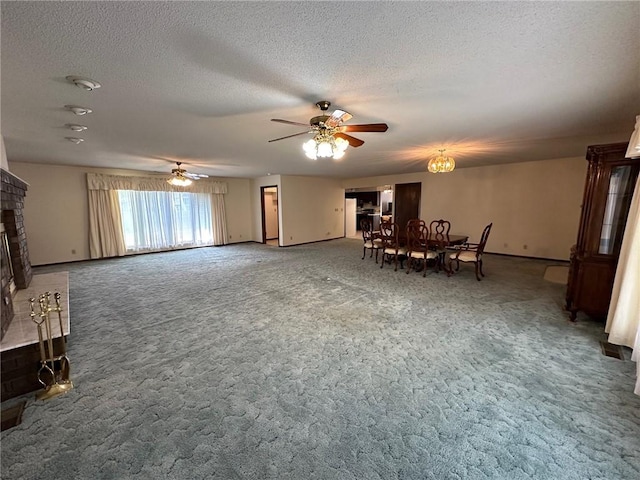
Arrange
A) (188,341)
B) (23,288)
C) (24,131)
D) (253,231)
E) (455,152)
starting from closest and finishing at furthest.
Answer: (188,341), (24,131), (23,288), (455,152), (253,231)

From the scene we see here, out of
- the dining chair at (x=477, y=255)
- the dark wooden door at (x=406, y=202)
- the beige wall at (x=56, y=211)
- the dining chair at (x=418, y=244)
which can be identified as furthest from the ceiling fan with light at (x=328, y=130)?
the beige wall at (x=56, y=211)

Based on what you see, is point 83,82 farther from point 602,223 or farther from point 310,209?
point 310,209

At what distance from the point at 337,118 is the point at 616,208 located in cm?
311

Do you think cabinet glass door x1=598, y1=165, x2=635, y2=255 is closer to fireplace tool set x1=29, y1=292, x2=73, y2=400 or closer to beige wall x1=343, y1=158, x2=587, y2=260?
beige wall x1=343, y1=158, x2=587, y2=260

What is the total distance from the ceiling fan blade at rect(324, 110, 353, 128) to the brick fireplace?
308 centimetres

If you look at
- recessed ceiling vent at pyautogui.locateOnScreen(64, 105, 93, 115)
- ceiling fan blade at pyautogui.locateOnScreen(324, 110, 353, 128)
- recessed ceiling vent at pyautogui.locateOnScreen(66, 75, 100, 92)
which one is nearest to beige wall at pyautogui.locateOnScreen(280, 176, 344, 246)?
recessed ceiling vent at pyautogui.locateOnScreen(64, 105, 93, 115)

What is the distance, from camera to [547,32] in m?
1.42

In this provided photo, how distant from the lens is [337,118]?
7.26 feet

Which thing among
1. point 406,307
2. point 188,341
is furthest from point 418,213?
point 188,341

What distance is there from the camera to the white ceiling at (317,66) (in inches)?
50.2

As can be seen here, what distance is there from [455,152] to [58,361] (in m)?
5.99

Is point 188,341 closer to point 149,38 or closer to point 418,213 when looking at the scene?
point 149,38

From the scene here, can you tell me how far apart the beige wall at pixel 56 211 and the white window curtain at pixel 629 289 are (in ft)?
29.8

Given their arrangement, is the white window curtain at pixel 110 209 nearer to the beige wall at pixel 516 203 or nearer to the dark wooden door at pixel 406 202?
the dark wooden door at pixel 406 202
